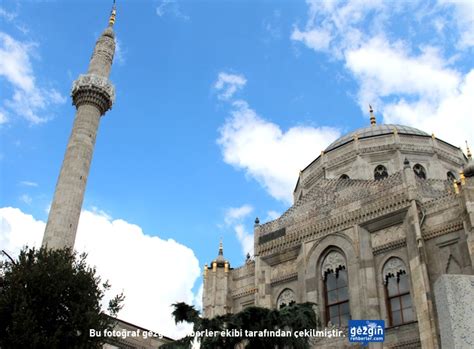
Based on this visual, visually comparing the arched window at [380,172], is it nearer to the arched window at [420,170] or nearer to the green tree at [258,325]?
the arched window at [420,170]

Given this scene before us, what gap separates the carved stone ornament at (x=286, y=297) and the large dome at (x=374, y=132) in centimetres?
1116

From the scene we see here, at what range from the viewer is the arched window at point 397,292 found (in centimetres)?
2089

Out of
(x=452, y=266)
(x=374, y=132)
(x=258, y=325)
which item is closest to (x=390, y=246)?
(x=452, y=266)

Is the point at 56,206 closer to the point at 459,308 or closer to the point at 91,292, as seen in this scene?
the point at 91,292

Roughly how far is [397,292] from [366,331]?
6.75ft

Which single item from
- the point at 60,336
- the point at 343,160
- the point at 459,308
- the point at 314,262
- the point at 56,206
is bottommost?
the point at 459,308

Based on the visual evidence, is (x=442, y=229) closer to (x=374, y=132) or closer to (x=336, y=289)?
(x=336, y=289)

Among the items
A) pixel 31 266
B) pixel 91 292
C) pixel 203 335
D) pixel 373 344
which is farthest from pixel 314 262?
pixel 31 266

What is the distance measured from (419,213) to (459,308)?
634 inches

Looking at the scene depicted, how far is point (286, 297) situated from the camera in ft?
83.0

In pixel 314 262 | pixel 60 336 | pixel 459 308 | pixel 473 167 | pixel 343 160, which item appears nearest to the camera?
pixel 459 308

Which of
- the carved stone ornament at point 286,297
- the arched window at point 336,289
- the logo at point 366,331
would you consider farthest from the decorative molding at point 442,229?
the carved stone ornament at point 286,297

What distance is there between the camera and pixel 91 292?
16656 mm

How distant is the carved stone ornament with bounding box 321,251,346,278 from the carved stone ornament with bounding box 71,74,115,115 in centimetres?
1473
